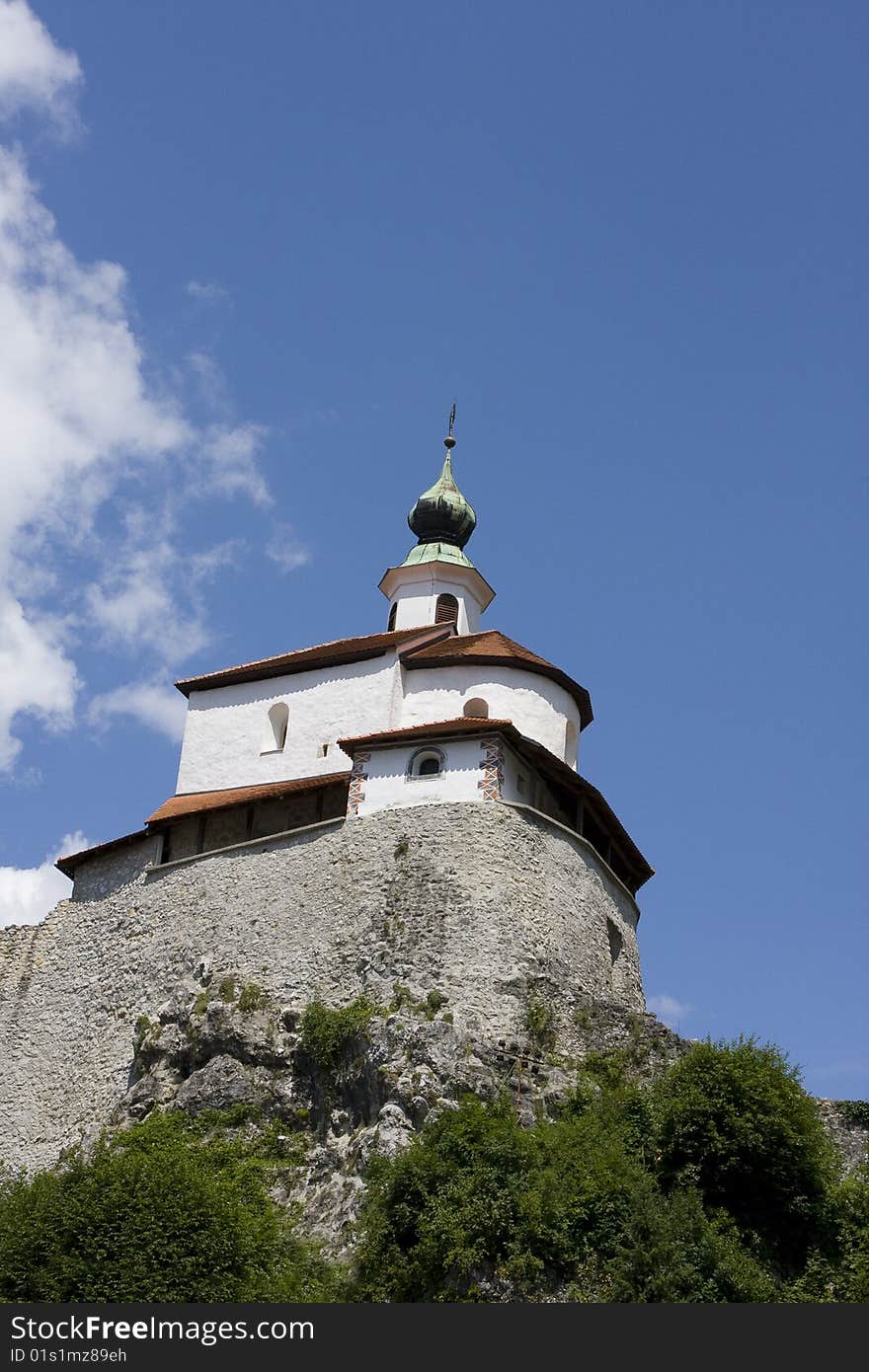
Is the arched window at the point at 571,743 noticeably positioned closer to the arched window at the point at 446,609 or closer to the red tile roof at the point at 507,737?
the red tile roof at the point at 507,737

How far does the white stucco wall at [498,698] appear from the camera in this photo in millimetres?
42938

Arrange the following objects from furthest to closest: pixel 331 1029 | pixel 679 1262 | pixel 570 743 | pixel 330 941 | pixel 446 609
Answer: pixel 446 609
pixel 570 743
pixel 330 941
pixel 331 1029
pixel 679 1262

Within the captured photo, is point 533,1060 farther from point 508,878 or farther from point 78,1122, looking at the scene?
point 78,1122

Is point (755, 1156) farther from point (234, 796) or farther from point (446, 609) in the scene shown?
point (446, 609)

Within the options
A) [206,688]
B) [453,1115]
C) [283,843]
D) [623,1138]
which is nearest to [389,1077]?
[453,1115]

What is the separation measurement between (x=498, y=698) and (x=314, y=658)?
550 centimetres

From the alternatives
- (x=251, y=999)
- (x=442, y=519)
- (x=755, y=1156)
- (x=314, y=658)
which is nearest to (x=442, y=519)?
(x=442, y=519)

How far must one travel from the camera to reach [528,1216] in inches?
1158

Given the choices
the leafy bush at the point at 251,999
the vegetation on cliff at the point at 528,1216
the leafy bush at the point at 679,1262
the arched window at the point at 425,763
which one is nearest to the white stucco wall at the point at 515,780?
the arched window at the point at 425,763

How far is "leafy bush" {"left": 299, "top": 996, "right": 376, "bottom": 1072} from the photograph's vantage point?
35.8 metres

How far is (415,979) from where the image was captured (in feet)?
120

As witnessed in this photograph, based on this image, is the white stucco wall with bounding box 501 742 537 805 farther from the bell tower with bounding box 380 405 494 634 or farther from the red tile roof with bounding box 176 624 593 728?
the bell tower with bounding box 380 405 494 634

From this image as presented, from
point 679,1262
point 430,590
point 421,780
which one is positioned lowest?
point 679,1262

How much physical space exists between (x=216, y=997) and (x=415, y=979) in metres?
4.97
